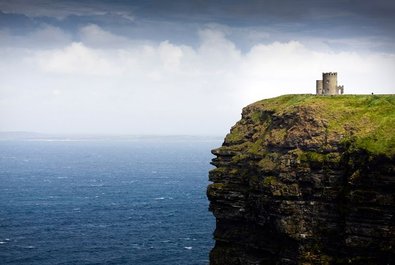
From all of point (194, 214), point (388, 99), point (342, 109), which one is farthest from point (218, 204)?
point (194, 214)

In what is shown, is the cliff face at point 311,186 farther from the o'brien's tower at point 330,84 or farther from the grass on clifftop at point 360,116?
the o'brien's tower at point 330,84

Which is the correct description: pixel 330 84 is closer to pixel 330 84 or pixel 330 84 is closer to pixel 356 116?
pixel 330 84

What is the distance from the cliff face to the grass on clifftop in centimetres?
11

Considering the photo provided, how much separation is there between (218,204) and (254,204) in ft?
18.2

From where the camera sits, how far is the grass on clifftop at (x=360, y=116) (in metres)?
56.9

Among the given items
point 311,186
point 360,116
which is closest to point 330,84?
point 360,116

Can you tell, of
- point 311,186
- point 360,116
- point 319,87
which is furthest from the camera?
point 319,87

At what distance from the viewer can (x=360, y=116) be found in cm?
6200

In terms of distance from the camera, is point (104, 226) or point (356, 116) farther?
point (104, 226)

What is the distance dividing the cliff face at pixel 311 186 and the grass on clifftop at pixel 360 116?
0.36 feet

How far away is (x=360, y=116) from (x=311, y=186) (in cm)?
1023

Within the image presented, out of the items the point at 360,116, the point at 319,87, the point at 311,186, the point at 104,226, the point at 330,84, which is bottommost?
the point at 104,226

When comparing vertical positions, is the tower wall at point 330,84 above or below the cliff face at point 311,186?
above

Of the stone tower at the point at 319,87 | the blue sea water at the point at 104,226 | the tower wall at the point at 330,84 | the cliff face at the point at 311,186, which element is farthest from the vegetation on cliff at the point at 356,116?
the blue sea water at the point at 104,226
